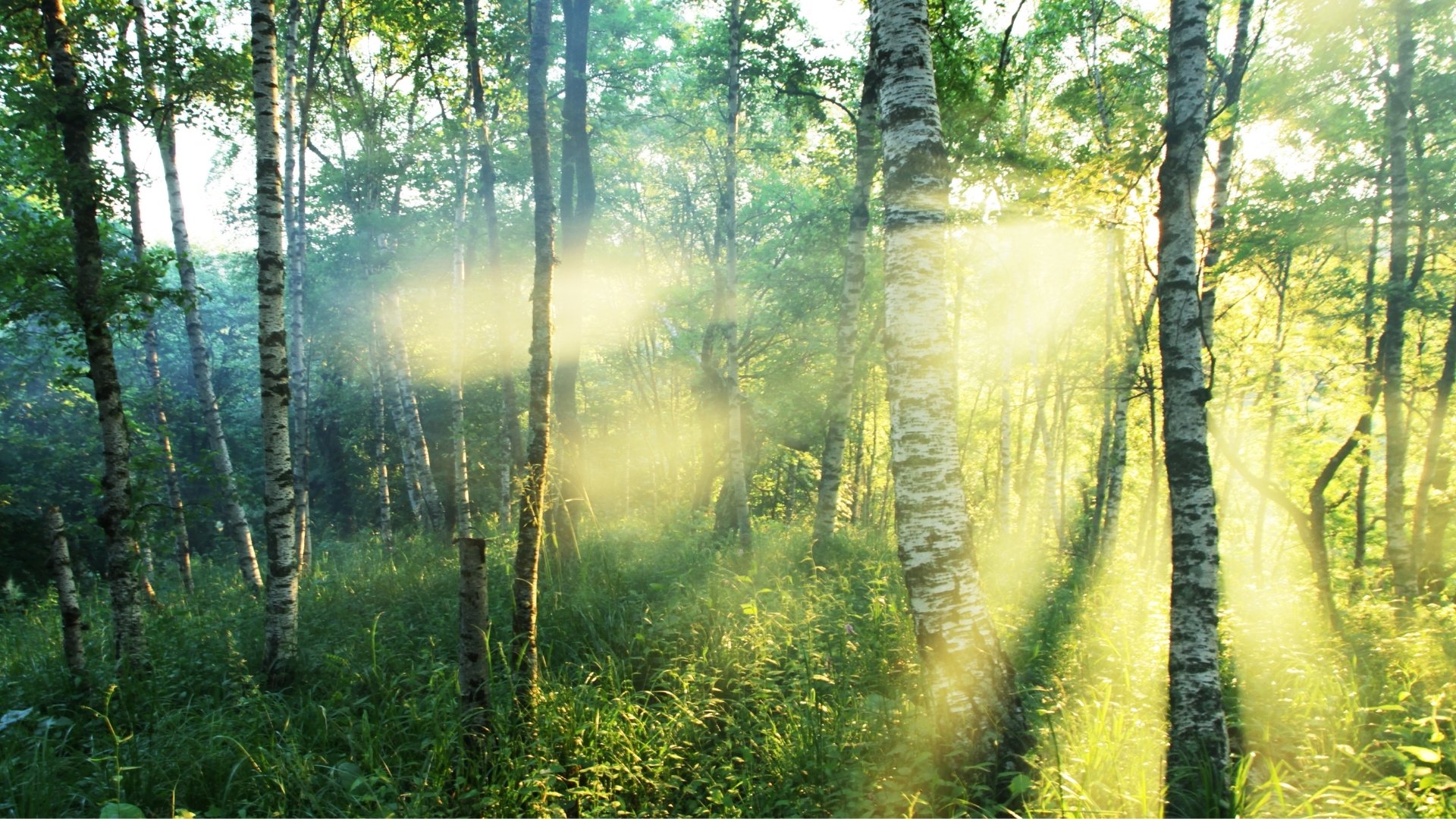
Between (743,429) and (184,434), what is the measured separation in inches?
820

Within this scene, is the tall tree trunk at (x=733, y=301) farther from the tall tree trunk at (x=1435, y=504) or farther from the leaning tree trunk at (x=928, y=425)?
the tall tree trunk at (x=1435, y=504)

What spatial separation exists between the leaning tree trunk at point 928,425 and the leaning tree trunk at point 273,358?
5.64 metres

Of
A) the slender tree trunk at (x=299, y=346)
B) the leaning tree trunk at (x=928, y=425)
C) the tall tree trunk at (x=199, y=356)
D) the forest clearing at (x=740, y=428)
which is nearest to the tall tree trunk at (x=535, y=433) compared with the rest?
the forest clearing at (x=740, y=428)

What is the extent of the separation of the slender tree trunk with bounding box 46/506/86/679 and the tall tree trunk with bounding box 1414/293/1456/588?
686 inches

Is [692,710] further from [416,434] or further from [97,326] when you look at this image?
[416,434]

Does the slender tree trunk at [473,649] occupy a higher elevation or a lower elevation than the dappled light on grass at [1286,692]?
higher

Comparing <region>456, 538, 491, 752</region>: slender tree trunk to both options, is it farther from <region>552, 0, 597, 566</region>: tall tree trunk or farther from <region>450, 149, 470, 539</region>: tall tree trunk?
<region>450, 149, 470, 539</region>: tall tree trunk

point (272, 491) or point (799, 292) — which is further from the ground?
point (799, 292)

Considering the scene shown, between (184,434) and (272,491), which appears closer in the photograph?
(272,491)

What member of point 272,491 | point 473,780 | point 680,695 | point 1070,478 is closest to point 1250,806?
point 680,695

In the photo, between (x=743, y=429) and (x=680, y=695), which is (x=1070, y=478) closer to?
(x=743, y=429)

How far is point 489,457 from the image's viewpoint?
20266 mm

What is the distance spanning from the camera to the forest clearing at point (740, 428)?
4047mm

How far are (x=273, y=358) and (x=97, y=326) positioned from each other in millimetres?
1616
